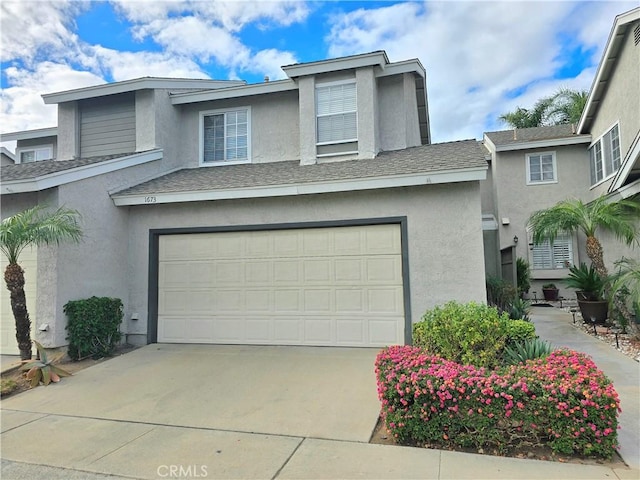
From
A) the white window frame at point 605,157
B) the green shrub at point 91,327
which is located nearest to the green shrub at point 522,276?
the white window frame at point 605,157

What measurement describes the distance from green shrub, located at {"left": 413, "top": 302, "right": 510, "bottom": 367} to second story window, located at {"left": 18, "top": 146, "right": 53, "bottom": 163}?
629 inches

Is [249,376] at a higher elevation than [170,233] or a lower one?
lower

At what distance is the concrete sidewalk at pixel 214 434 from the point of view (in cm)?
338

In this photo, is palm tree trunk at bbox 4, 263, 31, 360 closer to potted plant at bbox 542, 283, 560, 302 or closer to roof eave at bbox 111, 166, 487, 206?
roof eave at bbox 111, 166, 487, 206

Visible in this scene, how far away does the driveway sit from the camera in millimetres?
4484

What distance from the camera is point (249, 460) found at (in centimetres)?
360

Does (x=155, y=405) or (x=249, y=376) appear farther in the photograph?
(x=249, y=376)

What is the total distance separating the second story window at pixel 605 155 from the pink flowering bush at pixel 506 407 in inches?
456

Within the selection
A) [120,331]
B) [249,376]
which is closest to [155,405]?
[249,376]

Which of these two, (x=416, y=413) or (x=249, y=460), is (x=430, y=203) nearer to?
(x=416, y=413)

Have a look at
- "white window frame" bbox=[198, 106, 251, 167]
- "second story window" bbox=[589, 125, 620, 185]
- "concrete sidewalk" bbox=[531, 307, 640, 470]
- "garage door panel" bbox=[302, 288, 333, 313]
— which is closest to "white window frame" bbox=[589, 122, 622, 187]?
"second story window" bbox=[589, 125, 620, 185]

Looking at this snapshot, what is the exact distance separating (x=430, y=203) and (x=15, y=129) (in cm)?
1592

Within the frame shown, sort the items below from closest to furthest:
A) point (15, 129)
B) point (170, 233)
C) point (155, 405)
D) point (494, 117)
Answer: point (155, 405) < point (170, 233) < point (15, 129) < point (494, 117)

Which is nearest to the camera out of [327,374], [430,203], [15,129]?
[327,374]
